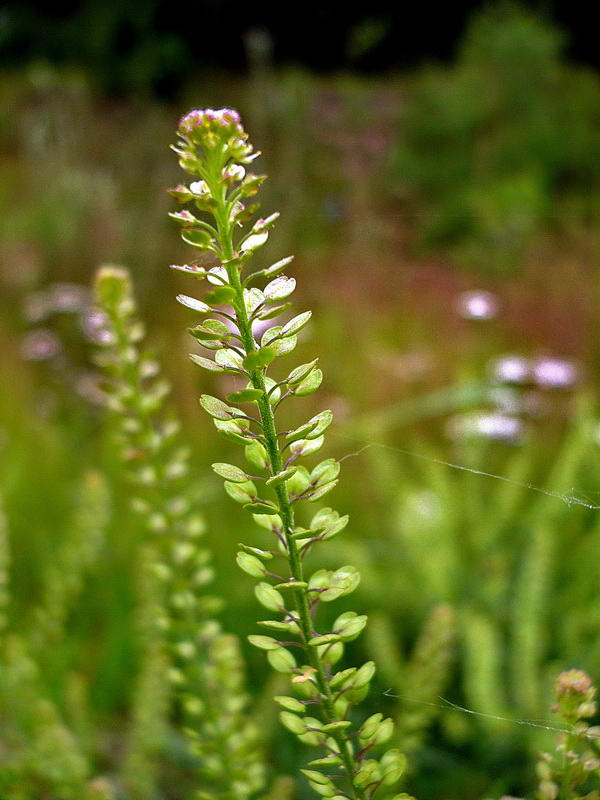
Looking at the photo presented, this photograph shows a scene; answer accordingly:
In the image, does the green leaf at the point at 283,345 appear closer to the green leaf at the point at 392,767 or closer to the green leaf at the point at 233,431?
the green leaf at the point at 233,431

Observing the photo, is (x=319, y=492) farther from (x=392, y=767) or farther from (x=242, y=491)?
(x=392, y=767)

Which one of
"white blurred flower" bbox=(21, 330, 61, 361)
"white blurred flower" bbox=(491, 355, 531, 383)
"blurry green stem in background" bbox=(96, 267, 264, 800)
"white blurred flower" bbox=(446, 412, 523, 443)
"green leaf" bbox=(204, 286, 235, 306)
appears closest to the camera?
"green leaf" bbox=(204, 286, 235, 306)

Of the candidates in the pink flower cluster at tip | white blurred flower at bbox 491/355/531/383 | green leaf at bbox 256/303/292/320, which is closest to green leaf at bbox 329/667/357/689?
green leaf at bbox 256/303/292/320

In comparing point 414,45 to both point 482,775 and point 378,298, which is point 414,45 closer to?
point 378,298

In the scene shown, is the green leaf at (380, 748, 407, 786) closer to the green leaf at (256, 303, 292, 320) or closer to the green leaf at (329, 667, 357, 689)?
the green leaf at (329, 667, 357, 689)

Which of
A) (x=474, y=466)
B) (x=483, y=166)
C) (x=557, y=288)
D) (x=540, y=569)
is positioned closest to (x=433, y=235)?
(x=483, y=166)

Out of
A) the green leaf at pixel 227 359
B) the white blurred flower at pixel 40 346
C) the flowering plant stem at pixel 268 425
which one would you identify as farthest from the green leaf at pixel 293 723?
the white blurred flower at pixel 40 346
